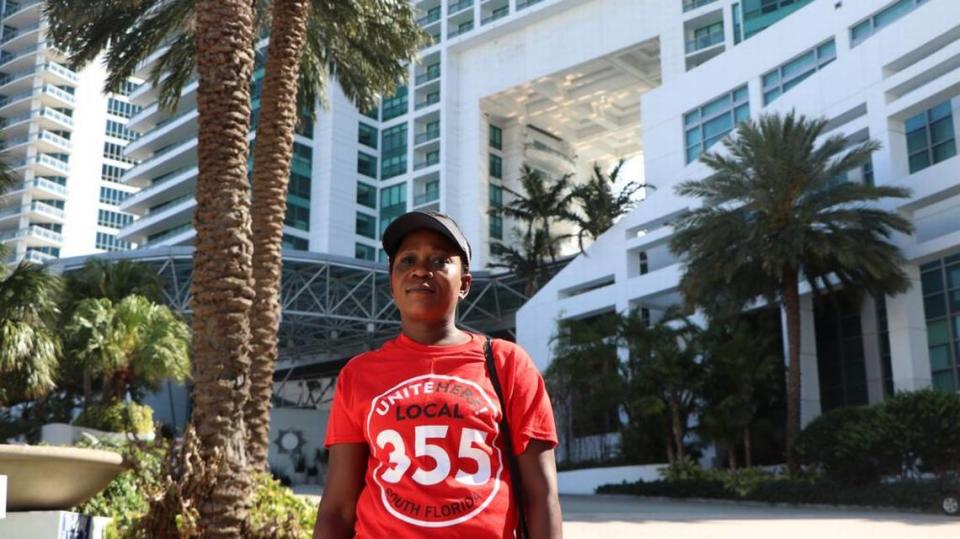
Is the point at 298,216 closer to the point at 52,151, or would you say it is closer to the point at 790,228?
the point at 52,151

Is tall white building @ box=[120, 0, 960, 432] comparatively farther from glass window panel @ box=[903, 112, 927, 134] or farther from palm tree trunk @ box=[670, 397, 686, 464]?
palm tree trunk @ box=[670, 397, 686, 464]

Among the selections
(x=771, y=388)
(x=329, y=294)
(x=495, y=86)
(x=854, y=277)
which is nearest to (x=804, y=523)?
(x=854, y=277)

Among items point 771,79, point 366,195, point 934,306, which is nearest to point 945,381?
point 934,306

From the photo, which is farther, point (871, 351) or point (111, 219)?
point (111, 219)

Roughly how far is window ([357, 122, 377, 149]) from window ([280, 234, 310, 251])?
8.94 meters

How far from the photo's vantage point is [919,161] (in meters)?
27.9

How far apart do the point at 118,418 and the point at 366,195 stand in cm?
4581

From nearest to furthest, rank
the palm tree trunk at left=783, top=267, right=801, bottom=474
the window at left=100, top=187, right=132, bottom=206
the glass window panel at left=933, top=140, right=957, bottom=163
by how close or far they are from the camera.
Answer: the palm tree trunk at left=783, top=267, right=801, bottom=474 → the glass window panel at left=933, top=140, right=957, bottom=163 → the window at left=100, top=187, right=132, bottom=206

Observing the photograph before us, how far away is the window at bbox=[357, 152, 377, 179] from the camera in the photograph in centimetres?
7050

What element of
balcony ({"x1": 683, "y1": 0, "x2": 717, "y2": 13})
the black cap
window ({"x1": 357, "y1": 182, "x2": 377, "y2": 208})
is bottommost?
the black cap

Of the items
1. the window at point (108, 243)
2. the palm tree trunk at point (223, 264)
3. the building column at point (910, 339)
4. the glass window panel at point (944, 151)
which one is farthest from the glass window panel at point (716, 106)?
the window at point (108, 243)

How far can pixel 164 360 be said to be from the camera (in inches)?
1018

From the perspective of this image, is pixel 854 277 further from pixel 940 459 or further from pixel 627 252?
pixel 627 252

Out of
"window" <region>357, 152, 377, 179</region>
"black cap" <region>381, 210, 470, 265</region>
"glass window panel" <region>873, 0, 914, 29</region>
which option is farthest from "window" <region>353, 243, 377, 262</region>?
"black cap" <region>381, 210, 470, 265</region>
